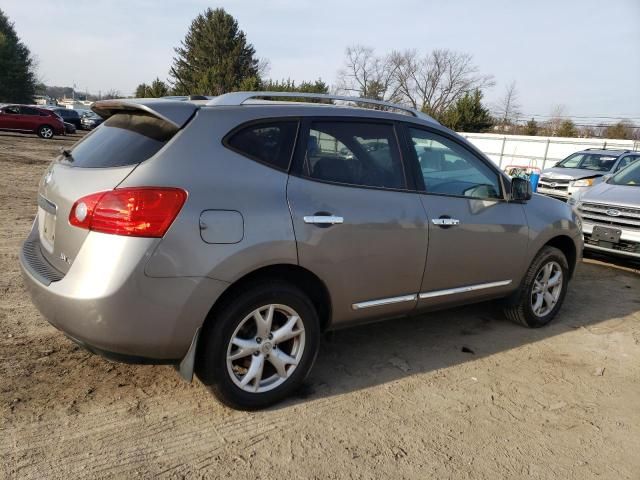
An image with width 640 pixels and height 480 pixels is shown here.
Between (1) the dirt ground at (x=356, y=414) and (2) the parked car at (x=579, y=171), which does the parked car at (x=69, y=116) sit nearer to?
(2) the parked car at (x=579, y=171)

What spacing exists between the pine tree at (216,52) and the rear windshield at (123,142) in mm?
53222

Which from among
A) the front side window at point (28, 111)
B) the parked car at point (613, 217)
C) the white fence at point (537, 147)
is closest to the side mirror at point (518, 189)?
the parked car at point (613, 217)

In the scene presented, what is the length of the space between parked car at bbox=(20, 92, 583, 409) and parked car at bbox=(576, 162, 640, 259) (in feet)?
11.4

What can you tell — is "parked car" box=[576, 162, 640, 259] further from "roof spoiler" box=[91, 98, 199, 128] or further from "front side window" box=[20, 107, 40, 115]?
"front side window" box=[20, 107, 40, 115]

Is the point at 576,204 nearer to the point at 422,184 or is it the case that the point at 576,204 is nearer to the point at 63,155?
the point at 422,184

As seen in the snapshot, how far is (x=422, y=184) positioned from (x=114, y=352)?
2.20 meters

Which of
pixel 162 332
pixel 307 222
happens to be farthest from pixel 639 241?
pixel 162 332

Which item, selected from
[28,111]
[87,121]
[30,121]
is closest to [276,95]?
[30,121]

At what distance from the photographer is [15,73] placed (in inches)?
1982

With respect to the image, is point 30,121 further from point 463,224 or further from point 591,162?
point 463,224

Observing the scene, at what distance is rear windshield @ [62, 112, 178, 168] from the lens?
8.80ft

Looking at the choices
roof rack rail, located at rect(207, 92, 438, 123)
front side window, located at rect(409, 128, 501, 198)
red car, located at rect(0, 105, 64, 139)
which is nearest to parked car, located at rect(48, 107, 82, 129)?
red car, located at rect(0, 105, 64, 139)

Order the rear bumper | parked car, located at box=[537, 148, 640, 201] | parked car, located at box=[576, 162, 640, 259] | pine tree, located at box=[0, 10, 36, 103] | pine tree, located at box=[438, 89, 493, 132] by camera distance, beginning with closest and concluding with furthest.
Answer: the rear bumper, parked car, located at box=[576, 162, 640, 259], parked car, located at box=[537, 148, 640, 201], pine tree, located at box=[438, 89, 493, 132], pine tree, located at box=[0, 10, 36, 103]

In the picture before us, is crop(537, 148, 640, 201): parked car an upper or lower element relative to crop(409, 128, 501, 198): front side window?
lower
